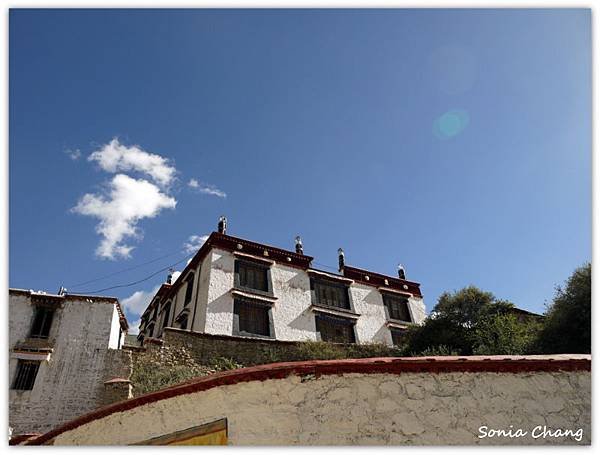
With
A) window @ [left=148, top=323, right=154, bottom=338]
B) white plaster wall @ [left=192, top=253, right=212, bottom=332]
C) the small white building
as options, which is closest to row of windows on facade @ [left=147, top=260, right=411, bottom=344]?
the small white building

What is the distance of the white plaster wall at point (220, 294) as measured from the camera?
19.4 meters

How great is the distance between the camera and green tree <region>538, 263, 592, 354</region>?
468 inches

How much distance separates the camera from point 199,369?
16.0m

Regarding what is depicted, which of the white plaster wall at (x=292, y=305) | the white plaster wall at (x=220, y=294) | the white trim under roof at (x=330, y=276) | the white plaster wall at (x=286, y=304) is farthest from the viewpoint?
the white trim under roof at (x=330, y=276)

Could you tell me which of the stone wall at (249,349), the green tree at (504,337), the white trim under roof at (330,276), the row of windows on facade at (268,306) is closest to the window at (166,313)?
the row of windows on facade at (268,306)

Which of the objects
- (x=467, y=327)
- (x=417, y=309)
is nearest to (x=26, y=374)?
(x=467, y=327)

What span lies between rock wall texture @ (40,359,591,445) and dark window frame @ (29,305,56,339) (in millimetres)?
12338

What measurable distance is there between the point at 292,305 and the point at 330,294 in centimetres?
300

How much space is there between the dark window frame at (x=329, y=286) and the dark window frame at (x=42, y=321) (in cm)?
1258

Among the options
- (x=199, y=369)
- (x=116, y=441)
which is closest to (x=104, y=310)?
(x=199, y=369)

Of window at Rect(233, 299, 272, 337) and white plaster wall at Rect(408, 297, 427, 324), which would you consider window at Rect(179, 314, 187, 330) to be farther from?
white plaster wall at Rect(408, 297, 427, 324)

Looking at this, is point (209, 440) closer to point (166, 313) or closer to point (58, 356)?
point (58, 356)

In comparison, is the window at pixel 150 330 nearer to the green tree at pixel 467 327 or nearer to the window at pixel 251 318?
the window at pixel 251 318

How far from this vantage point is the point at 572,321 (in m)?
12.2
